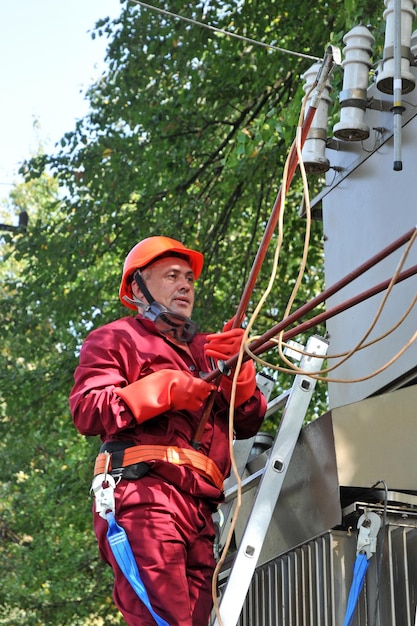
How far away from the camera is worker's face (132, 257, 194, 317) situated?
477 cm

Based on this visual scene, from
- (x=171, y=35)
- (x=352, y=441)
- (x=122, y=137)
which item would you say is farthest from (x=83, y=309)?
(x=352, y=441)

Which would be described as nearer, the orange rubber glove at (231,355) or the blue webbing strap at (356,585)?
the blue webbing strap at (356,585)

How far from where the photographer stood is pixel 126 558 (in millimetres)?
4047

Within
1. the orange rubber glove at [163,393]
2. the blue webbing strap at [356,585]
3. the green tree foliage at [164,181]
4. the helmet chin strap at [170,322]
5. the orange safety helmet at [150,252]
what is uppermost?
the green tree foliage at [164,181]

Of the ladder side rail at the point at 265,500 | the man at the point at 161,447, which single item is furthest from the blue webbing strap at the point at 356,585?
the man at the point at 161,447

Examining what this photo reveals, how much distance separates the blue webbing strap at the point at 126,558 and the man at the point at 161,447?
0.04 metres

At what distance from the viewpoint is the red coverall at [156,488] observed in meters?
4.05

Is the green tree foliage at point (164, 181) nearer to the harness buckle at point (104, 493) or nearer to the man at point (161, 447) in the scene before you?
the man at point (161, 447)

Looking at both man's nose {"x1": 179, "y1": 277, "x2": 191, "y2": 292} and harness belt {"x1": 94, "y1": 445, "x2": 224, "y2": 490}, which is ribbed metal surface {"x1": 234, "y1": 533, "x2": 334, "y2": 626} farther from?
man's nose {"x1": 179, "y1": 277, "x2": 191, "y2": 292}

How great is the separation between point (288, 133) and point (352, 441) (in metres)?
5.54

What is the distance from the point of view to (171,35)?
1184 centimetres

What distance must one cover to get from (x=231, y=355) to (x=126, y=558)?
85 centimetres

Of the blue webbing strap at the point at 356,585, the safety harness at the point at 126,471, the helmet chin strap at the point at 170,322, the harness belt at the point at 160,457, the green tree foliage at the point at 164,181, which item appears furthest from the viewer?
the green tree foliage at the point at 164,181

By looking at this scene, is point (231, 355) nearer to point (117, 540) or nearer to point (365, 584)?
point (117, 540)
